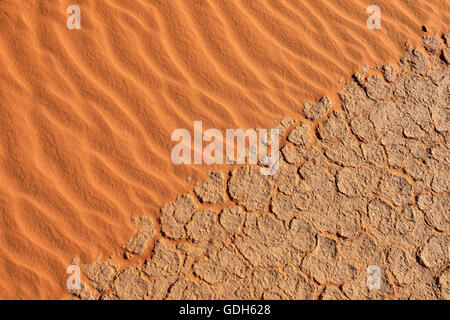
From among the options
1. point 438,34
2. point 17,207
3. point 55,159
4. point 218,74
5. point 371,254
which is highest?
point 438,34

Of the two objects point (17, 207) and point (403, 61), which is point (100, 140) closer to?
point (17, 207)

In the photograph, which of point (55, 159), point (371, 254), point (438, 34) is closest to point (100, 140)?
point (55, 159)

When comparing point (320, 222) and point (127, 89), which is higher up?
point (127, 89)

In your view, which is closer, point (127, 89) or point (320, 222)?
point (320, 222)
